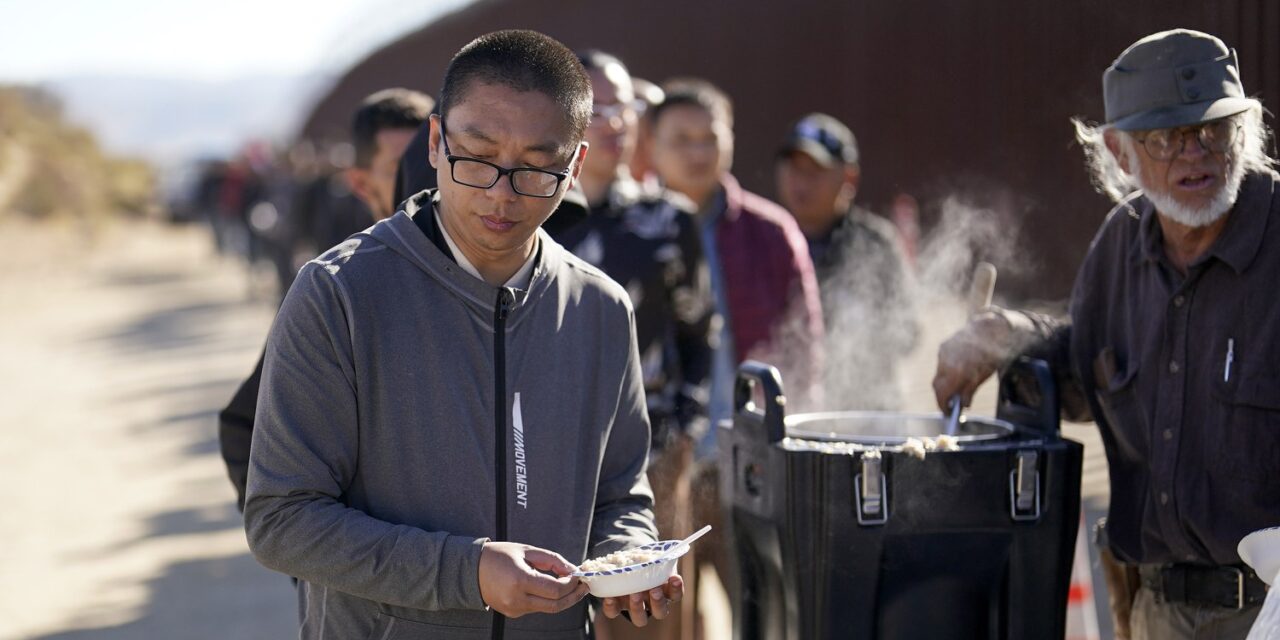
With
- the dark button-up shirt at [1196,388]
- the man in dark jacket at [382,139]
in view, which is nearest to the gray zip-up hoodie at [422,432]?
the dark button-up shirt at [1196,388]

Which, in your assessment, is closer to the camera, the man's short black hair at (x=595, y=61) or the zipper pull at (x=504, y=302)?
the zipper pull at (x=504, y=302)

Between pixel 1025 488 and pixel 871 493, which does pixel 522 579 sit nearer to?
pixel 871 493

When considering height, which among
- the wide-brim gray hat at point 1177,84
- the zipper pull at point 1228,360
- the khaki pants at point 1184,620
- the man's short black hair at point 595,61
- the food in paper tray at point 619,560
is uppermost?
the man's short black hair at point 595,61

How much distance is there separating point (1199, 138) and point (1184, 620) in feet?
3.50

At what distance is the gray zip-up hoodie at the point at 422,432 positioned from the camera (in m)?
2.42

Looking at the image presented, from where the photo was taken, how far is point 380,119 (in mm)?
4363

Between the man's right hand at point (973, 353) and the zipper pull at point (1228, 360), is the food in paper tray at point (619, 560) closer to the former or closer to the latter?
the man's right hand at point (973, 353)

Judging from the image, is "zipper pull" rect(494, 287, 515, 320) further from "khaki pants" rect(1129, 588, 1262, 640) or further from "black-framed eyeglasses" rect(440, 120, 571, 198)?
"khaki pants" rect(1129, 588, 1262, 640)

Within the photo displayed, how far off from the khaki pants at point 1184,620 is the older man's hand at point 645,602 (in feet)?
4.32

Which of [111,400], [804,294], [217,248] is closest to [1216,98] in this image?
[804,294]

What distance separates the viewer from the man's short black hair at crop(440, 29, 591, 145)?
8.38ft

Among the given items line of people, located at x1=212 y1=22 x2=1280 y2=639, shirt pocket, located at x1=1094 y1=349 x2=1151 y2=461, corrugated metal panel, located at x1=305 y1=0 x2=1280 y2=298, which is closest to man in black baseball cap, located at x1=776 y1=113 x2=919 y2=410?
corrugated metal panel, located at x1=305 y1=0 x2=1280 y2=298

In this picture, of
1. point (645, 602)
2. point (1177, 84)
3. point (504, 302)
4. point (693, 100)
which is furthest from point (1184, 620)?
point (693, 100)

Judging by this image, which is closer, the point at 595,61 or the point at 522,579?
the point at 522,579
